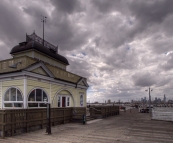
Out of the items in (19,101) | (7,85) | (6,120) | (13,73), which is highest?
(13,73)

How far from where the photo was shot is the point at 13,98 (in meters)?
13.8

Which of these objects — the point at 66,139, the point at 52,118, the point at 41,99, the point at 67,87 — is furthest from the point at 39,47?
the point at 66,139

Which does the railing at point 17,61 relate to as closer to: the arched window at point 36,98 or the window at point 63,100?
the arched window at point 36,98

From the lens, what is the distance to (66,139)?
925 cm

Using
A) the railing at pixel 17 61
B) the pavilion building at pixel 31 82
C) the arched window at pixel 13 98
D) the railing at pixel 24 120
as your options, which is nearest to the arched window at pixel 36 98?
the pavilion building at pixel 31 82

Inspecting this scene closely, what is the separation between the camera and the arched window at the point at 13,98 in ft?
44.0

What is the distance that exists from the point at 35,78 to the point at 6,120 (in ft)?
16.6

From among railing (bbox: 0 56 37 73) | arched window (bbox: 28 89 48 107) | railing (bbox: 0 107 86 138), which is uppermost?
railing (bbox: 0 56 37 73)

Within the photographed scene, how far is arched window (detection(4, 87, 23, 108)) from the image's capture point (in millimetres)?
13426

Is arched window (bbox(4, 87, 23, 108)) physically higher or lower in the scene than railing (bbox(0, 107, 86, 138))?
higher

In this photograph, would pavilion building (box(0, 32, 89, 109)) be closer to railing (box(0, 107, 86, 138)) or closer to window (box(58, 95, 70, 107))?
window (box(58, 95, 70, 107))

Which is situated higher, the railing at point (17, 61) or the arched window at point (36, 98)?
the railing at point (17, 61)

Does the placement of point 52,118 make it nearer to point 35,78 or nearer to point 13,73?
point 35,78

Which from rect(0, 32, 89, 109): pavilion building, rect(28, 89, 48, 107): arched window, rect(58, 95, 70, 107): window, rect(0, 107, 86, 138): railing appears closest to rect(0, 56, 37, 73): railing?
rect(0, 32, 89, 109): pavilion building
